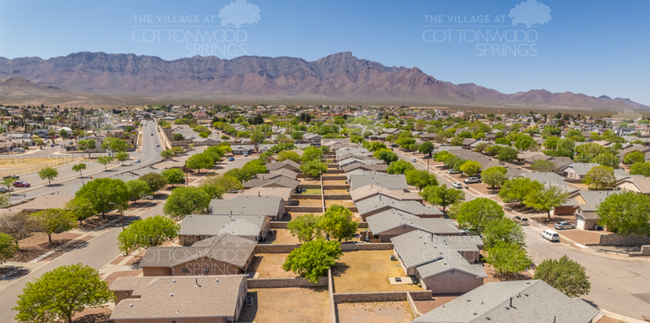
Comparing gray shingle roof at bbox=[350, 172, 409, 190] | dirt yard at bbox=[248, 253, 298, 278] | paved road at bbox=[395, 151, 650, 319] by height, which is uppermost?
gray shingle roof at bbox=[350, 172, 409, 190]

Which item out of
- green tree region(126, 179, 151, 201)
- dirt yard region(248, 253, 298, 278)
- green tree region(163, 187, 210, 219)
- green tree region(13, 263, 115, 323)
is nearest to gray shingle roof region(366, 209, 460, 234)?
dirt yard region(248, 253, 298, 278)

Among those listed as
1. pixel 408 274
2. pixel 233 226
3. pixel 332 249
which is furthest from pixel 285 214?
pixel 408 274

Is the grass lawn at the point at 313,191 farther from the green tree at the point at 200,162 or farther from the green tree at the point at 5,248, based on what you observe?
the green tree at the point at 5,248

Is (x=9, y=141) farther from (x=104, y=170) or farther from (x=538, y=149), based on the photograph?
(x=538, y=149)

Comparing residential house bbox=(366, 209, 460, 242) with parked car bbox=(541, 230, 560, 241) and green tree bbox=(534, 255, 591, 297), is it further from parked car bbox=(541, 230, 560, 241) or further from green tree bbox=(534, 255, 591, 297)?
parked car bbox=(541, 230, 560, 241)

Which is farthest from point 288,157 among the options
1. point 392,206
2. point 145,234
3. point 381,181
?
point 145,234

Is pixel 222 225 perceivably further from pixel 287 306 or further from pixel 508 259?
pixel 508 259
